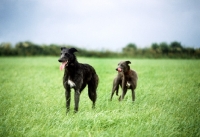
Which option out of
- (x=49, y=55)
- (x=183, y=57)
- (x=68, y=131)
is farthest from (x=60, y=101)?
(x=49, y=55)

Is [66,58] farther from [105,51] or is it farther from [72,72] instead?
[105,51]

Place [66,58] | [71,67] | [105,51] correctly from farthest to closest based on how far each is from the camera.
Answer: [105,51] → [71,67] → [66,58]

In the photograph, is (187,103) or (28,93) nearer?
(187,103)

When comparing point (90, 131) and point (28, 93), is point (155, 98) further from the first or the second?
point (28, 93)

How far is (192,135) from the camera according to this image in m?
4.14

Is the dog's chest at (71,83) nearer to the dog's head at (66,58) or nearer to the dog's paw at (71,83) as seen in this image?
the dog's paw at (71,83)

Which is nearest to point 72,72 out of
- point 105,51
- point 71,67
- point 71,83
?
point 71,67

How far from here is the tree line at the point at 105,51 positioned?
112 ft

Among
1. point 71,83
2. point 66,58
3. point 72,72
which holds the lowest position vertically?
point 71,83

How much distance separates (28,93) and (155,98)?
4317mm

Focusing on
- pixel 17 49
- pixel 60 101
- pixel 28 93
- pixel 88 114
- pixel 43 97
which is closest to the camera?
pixel 88 114

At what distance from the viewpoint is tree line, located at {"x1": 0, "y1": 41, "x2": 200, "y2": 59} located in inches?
1345

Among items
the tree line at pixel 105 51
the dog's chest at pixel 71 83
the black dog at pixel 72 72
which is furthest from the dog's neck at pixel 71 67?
the tree line at pixel 105 51

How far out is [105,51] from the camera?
37.9 m
